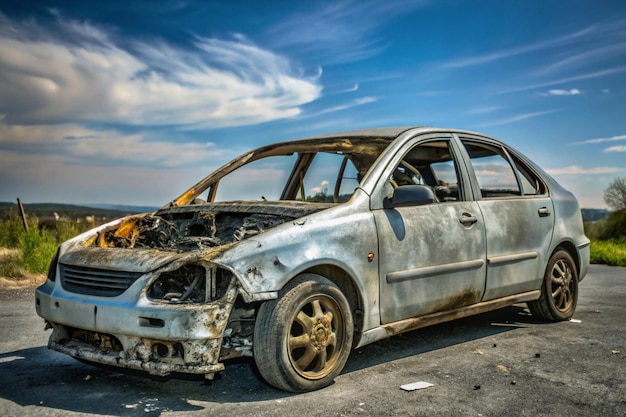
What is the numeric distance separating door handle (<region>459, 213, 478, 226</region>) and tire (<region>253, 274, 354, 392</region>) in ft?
4.90

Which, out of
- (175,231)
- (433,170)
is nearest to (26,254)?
(175,231)

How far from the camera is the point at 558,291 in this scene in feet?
20.6

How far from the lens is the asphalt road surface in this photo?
375 cm

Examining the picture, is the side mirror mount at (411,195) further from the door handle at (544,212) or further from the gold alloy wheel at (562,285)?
the gold alloy wheel at (562,285)

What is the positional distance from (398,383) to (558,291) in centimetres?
284

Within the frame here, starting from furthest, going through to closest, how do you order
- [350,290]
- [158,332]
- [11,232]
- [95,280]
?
[11,232] < [350,290] < [95,280] < [158,332]

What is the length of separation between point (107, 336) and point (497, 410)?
2479 millimetres

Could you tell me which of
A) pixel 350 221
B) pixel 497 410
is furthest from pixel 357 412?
pixel 350 221

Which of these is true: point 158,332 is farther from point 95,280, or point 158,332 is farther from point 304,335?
point 304,335

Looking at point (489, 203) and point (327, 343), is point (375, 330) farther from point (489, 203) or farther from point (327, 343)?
point (489, 203)

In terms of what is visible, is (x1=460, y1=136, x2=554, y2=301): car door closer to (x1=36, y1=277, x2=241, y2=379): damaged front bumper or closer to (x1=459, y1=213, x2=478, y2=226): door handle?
(x1=459, y1=213, x2=478, y2=226): door handle

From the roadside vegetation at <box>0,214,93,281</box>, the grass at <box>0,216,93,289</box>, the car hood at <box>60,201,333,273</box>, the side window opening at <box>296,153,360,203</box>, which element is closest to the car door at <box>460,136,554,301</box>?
the side window opening at <box>296,153,360,203</box>

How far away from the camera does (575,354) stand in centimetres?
A: 509

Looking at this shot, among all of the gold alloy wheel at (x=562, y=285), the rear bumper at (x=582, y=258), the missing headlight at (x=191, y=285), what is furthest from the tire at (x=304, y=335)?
the rear bumper at (x=582, y=258)
